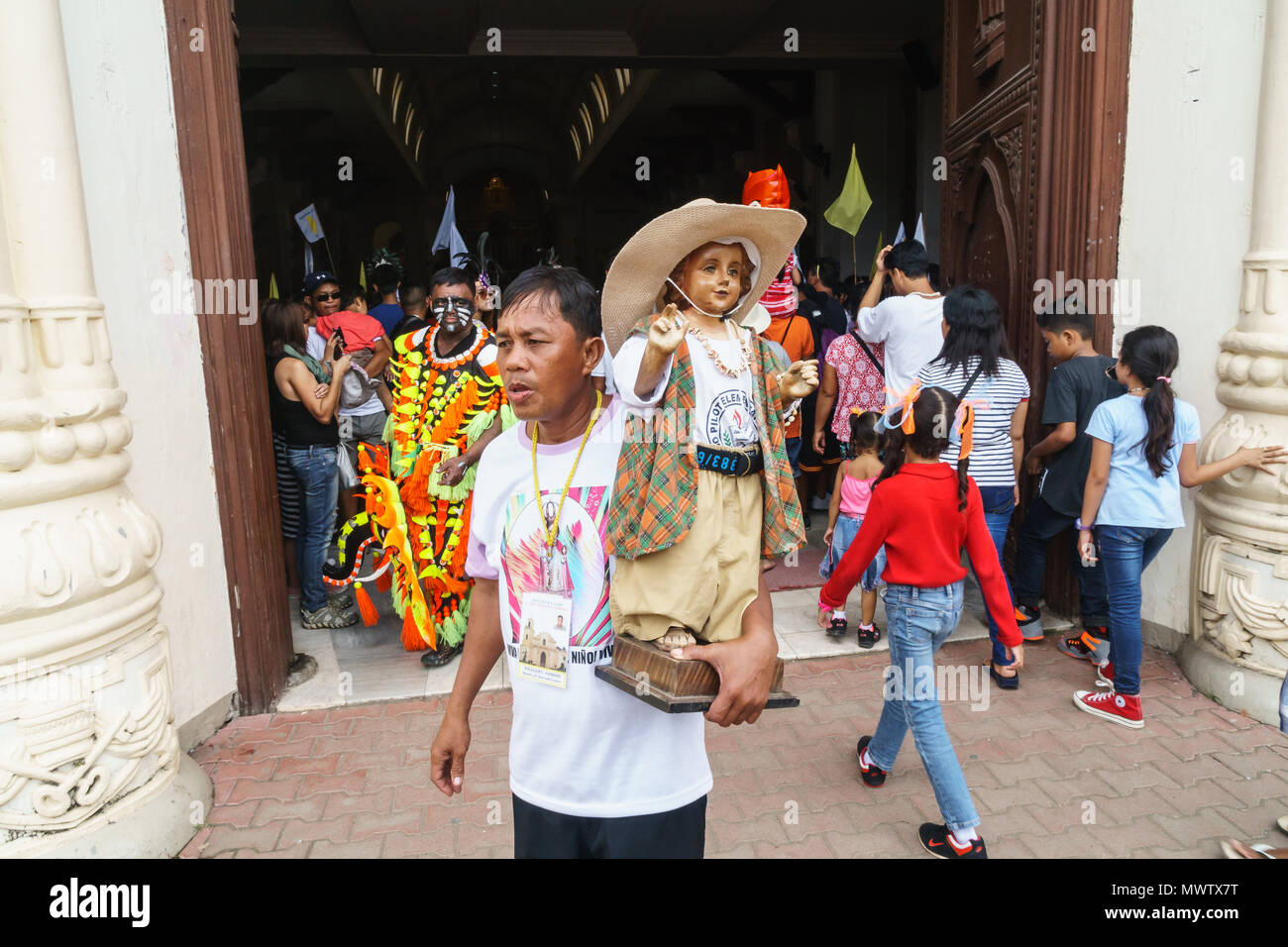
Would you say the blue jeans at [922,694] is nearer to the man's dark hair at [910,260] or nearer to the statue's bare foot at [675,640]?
the statue's bare foot at [675,640]

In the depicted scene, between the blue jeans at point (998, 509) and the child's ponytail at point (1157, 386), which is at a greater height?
the child's ponytail at point (1157, 386)

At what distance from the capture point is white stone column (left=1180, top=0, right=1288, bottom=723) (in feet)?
12.4

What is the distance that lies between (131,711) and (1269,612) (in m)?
4.53

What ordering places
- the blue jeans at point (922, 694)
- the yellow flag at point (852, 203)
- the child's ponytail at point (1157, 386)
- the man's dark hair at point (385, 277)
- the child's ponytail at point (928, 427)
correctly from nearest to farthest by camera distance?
the blue jeans at point (922, 694) → the child's ponytail at point (928, 427) → the child's ponytail at point (1157, 386) → the yellow flag at point (852, 203) → the man's dark hair at point (385, 277)

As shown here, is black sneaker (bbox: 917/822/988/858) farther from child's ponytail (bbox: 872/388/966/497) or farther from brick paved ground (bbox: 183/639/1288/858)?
child's ponytail (bbox: 872/388/966/497)

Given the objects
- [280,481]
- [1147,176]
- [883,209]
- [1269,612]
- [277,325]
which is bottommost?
[1269,612]

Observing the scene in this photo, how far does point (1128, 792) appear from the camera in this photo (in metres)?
3.33

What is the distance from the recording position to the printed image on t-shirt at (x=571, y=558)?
184 cm

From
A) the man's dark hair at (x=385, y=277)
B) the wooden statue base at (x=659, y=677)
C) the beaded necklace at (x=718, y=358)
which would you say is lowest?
the wooden statue base at (x=659, y=677)

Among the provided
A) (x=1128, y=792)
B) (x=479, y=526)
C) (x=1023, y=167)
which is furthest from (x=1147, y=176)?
(x=479, y=526)

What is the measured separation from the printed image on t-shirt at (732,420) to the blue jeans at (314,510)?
368 cm

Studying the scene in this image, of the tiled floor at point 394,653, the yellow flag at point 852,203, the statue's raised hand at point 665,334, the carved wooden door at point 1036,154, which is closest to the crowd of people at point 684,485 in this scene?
the statue's raised hand at point 665,334

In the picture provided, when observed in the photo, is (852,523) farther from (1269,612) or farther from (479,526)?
(479,526)

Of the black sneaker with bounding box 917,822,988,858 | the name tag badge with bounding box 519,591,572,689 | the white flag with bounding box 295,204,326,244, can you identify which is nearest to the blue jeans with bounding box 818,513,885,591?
the black sneaker with bounding box 917,822,988,858
